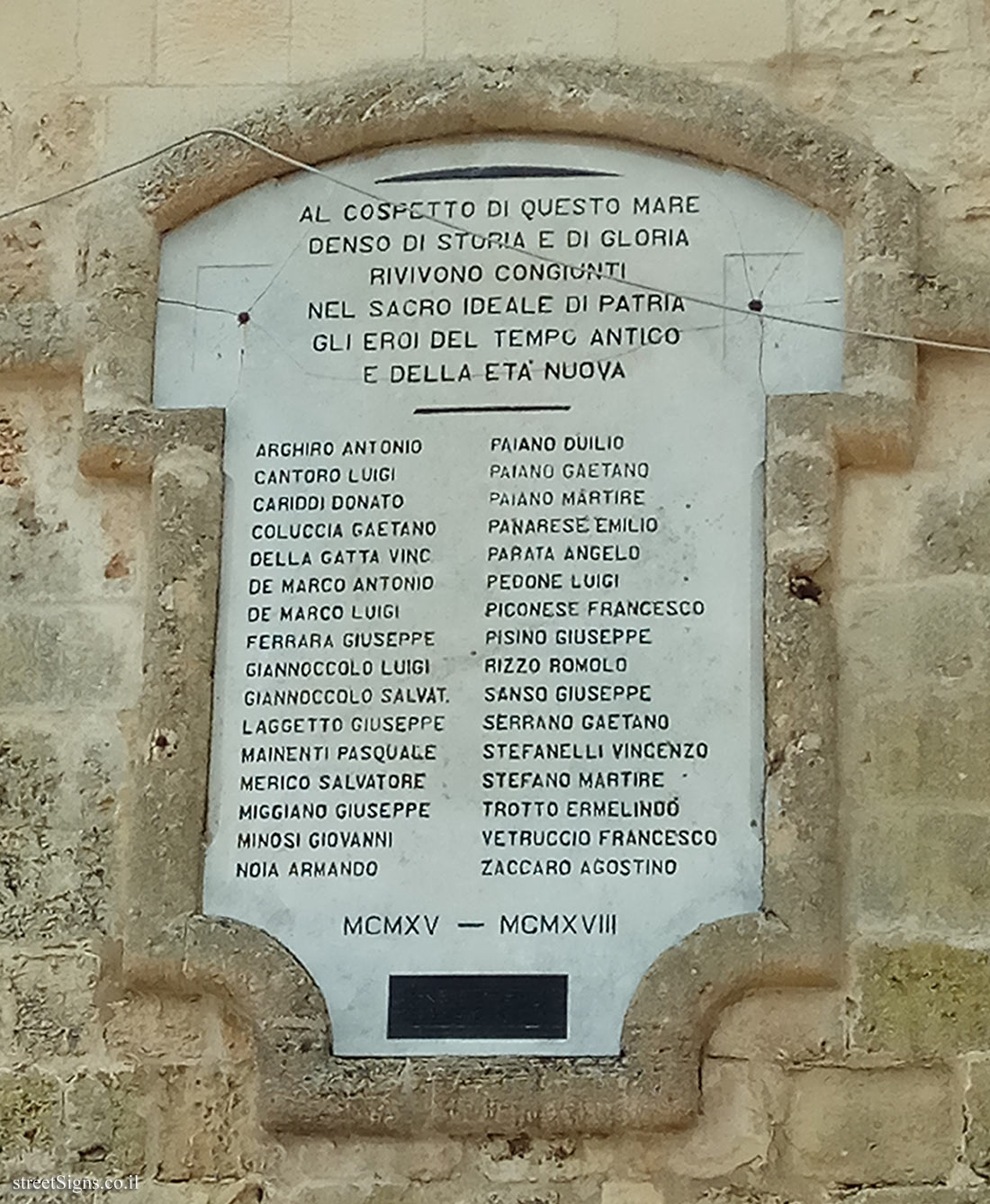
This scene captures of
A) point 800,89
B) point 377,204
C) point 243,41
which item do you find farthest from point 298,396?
point 800,89

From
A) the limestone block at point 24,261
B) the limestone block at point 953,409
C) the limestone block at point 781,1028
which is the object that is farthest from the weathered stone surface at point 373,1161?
the limestone block at point 24,261

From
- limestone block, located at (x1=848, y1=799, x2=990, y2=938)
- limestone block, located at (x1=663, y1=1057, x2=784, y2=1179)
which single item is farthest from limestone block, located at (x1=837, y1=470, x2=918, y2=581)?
limestone block, located at (x1=663, y1=1057, x2=784, y2=1179)

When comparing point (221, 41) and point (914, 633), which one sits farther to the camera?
point (221, 41)

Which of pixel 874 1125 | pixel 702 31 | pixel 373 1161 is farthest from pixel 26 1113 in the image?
pixel 702 31

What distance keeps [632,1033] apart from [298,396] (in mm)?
1262

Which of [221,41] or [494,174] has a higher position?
[221,41]

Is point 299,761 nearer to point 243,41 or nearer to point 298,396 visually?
point 298,396

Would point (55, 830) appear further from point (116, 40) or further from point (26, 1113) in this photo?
point (116, 40)

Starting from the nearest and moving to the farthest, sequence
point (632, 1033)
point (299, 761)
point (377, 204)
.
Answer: point (632, 1033) → point (299, 761) → point (377, 204)

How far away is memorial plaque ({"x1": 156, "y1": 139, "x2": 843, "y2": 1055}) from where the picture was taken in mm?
4062

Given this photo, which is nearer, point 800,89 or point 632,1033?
point 632,1033

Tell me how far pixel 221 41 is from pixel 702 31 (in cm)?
89

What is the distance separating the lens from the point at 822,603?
4.18 metres

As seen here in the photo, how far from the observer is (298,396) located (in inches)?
174
